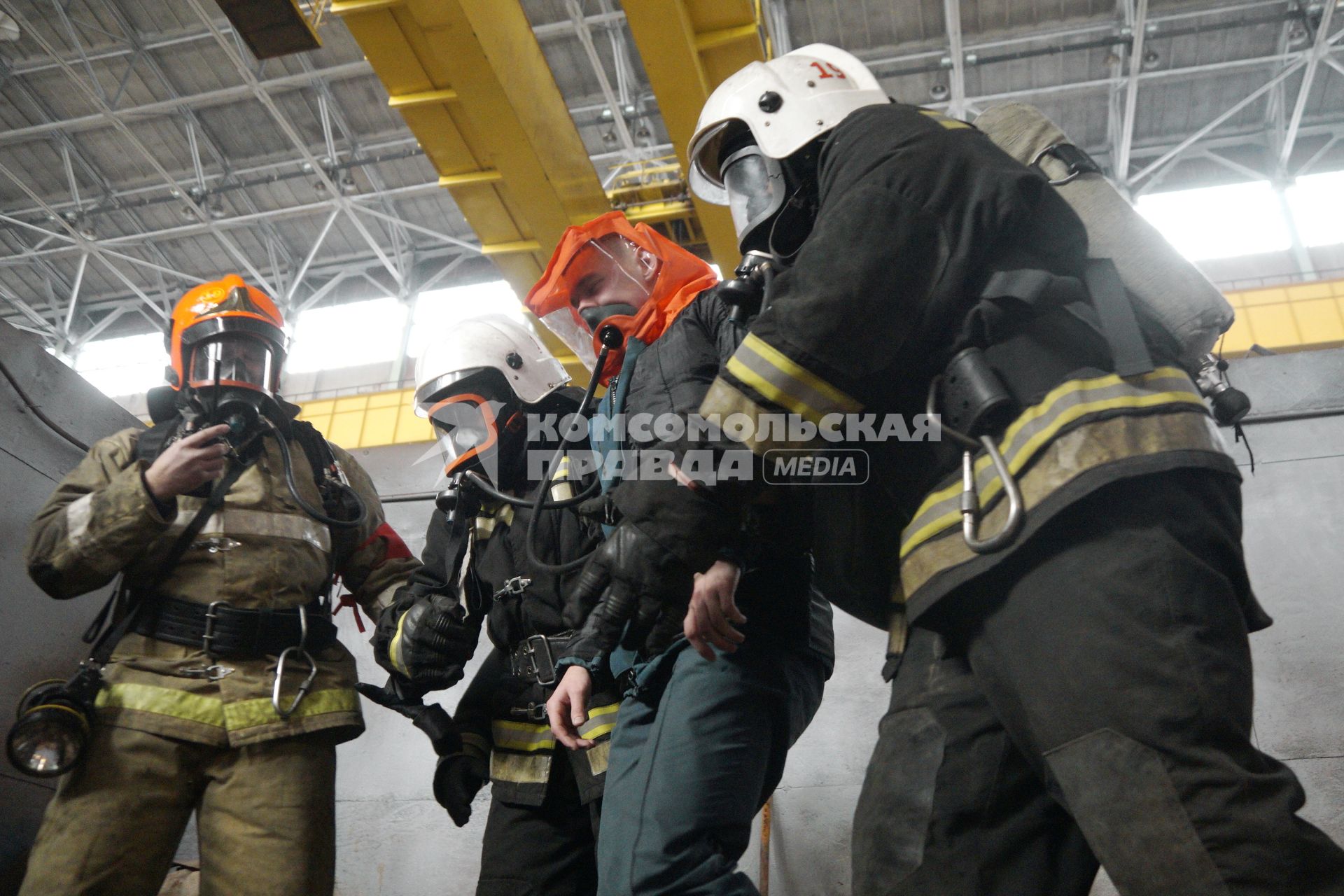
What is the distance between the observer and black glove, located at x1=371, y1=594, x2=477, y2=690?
263cm

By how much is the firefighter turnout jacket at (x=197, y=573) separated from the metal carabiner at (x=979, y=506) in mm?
1967

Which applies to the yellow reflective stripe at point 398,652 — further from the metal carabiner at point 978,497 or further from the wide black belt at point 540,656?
the metal carabiner at point 978,497

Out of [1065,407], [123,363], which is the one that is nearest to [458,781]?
[1065,407]

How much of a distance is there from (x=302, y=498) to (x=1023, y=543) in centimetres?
234

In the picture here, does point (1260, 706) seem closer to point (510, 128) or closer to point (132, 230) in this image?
point (510, 128)

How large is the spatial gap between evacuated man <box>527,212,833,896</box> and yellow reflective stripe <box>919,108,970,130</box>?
51 centimetres

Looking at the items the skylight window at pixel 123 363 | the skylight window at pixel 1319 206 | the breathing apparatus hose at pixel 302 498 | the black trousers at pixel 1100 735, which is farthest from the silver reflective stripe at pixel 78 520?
the skylight window at pixel 123 363

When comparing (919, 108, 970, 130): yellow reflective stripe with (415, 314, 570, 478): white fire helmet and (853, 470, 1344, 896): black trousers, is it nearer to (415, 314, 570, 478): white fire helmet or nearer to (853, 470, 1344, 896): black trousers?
(853, 470, 1344, 896): black trousers

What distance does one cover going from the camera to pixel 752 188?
2.03m

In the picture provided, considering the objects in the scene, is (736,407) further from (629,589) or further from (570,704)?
(570,704)

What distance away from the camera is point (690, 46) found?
641 centimetres

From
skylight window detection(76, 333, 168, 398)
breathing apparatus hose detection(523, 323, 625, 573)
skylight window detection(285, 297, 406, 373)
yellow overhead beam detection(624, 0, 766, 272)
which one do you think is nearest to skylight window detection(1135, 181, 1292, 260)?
yellow overhead beam detection(624, 0, 766, 272)

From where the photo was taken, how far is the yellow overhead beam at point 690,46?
625 centimetres

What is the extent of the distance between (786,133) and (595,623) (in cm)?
107
